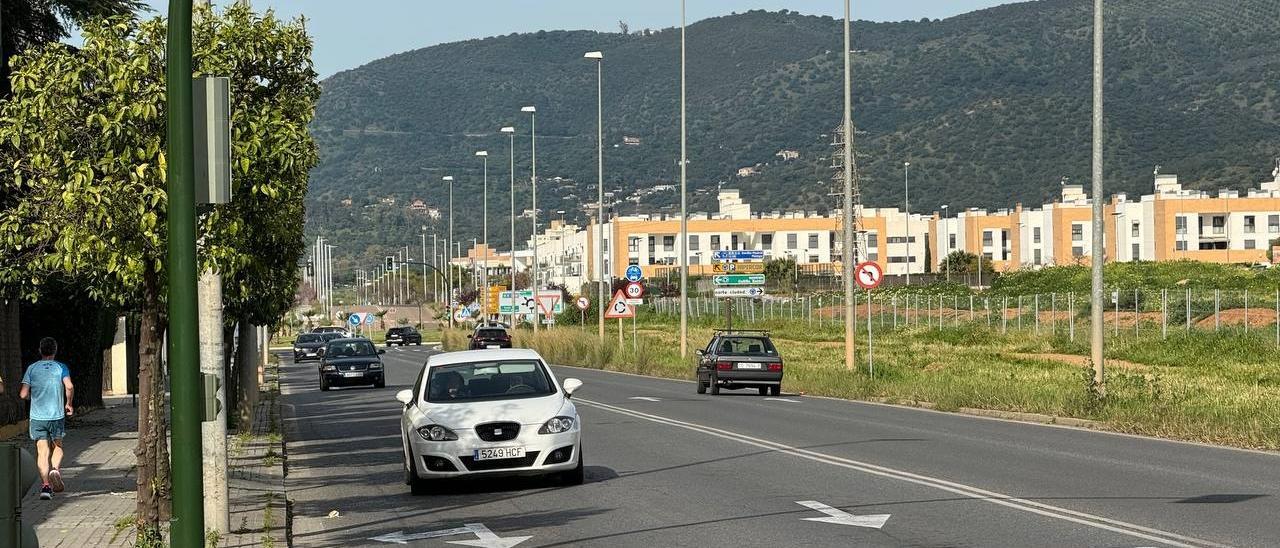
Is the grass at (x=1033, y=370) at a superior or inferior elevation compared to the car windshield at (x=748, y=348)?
inferior

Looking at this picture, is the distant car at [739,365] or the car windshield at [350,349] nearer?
the distant car at [739,365]

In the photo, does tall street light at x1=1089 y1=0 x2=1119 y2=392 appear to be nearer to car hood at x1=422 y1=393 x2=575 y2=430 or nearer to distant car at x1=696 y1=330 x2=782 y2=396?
distant car at x1=696 y1=330 x2=782 y2=396

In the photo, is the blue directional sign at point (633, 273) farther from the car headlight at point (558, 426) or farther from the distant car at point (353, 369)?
the car headlight at point (558, 426)

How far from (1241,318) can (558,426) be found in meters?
59.3

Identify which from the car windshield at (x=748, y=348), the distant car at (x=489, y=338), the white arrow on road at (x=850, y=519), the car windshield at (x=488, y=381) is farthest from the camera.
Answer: the distant car at (x=489, y=338)

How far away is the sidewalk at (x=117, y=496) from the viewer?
47.5ft

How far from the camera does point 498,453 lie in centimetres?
1794

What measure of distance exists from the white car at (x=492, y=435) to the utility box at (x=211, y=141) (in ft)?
26.4

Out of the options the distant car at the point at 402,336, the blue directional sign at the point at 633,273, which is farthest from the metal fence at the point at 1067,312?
the distant car at the point at 402,336

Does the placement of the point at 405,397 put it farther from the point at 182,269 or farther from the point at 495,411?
the point at 182,269

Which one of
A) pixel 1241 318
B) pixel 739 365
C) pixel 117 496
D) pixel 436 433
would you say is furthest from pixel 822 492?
pixel 1241 318

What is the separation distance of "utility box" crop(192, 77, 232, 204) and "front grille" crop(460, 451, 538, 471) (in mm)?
8074

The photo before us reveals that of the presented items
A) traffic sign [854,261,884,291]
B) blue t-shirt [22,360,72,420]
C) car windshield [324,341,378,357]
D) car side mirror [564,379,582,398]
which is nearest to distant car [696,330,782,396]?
traffic sign [854,261,884,291]

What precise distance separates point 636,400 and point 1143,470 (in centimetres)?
1907
